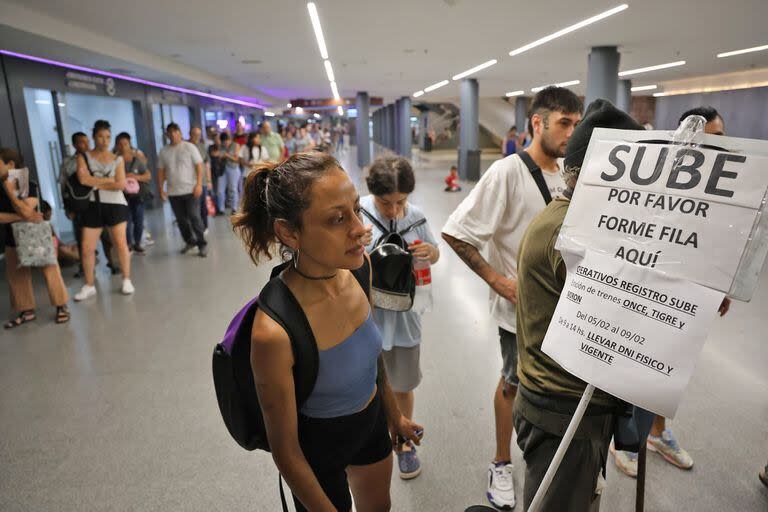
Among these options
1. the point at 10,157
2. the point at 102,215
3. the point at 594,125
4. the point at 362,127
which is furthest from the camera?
the point at 362,127

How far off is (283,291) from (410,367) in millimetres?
1174

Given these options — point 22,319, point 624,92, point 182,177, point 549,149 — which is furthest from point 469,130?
point 549,149

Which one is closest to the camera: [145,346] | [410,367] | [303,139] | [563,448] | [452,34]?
[563,448]

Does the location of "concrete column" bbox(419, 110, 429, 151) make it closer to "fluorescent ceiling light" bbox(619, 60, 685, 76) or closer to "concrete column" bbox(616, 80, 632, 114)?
"concrete column" bbox(616, 80, 632, 114)

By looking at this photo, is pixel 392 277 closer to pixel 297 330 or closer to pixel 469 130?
pixel 297 330

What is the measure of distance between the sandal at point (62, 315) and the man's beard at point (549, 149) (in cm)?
424

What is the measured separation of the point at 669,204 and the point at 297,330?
0.85 meters

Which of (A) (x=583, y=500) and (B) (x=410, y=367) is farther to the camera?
(B) (x=410, y=367)

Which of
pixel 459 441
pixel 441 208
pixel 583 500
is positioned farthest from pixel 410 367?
pixel 441 208

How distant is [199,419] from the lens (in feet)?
9.18

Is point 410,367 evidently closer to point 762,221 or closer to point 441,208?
point 762,221

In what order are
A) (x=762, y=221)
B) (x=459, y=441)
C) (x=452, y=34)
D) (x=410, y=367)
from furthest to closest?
(x=452, y=34), (x=459, y=441), (x=410, y=367), (x=762, y=221)

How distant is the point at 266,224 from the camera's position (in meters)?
1.29

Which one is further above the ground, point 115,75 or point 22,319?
point 115,75
